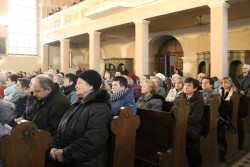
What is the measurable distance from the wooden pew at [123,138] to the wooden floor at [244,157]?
2.64 metres

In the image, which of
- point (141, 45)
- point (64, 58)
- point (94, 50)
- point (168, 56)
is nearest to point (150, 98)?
point (141, 45)

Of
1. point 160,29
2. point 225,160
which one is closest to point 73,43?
→ point 160,29

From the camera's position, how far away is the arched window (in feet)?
68.2

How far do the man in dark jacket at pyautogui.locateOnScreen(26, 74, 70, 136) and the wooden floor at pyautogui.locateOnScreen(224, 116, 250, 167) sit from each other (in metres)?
3.07

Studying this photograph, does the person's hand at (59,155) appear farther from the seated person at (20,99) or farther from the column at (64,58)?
the column at (64,58)

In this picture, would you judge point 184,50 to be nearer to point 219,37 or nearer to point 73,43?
point 219,37

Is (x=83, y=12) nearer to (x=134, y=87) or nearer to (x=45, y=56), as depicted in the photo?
(x=45, y=56)

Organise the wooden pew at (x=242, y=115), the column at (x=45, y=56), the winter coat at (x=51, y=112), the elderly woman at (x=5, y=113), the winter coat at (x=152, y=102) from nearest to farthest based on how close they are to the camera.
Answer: the elderly woman at (x=5, y=113)
the winter coat at (x=51, y=112)
the winter coat at (x=152, y=102)
the wooden pew at (x=242, y=115)
the column at (x=45, y=56)

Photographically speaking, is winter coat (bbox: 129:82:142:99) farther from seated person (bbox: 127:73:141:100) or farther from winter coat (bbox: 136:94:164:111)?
winter coat (bbox: 136:94:164:111)

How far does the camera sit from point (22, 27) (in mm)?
21344

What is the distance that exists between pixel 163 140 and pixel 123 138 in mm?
1219

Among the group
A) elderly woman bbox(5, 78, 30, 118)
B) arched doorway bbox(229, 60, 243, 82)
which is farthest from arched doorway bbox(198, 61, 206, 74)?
elderly woman bbox(5, 78, 30, 118)

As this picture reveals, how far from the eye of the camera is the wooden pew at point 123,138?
2.89 meters

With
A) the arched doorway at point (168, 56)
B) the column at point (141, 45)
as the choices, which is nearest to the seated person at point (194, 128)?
the column at point (141, 45)
